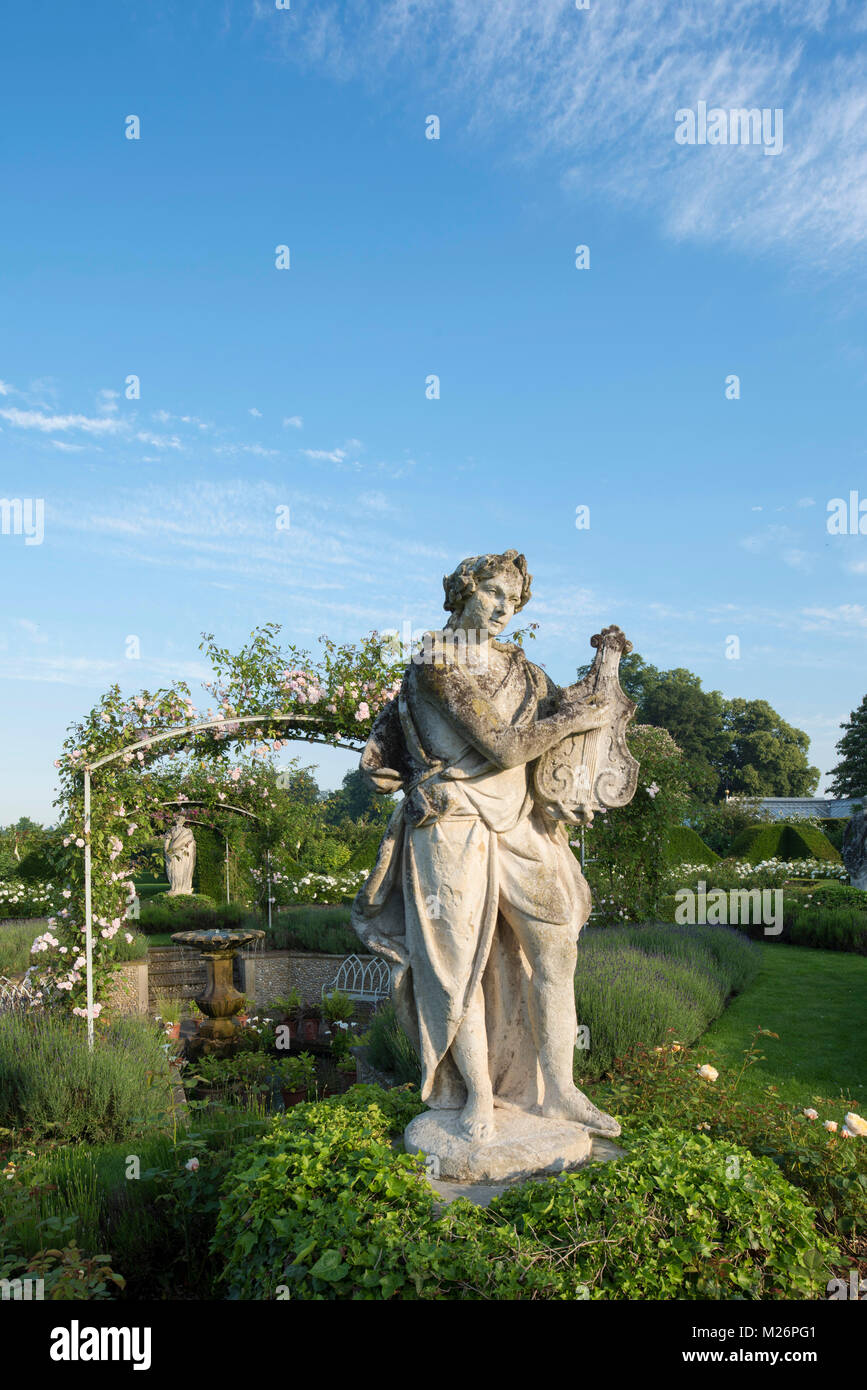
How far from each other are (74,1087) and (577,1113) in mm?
4084

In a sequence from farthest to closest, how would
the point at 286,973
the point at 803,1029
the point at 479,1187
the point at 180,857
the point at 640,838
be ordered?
1. the point at 180,857
2. the point at 640,838
3. the point at 286,973
4. the point at 803,1029
5. the point at 479,1187

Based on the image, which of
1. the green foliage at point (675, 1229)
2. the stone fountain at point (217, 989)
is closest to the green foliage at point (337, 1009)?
the stone fountain at point (217, 989)

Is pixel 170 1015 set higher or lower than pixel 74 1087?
lower

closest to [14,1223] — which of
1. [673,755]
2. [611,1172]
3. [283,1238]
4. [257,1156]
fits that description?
[257,1156]

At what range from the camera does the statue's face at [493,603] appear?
3598 millimetres

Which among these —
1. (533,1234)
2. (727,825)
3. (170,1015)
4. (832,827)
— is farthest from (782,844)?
(533,1234)

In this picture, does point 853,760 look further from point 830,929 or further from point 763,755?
point 830,929

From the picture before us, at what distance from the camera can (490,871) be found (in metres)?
3.54

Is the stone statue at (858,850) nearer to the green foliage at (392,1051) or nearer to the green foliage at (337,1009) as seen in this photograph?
the green foliage at (337,1009)

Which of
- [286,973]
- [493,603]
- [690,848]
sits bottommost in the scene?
[286,973]

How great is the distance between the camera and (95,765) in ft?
25.7

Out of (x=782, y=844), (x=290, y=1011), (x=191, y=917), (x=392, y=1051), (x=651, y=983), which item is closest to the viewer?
(x=392, y=1051)

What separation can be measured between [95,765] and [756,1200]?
6580mm

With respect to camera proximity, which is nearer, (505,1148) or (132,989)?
(505,1148)
